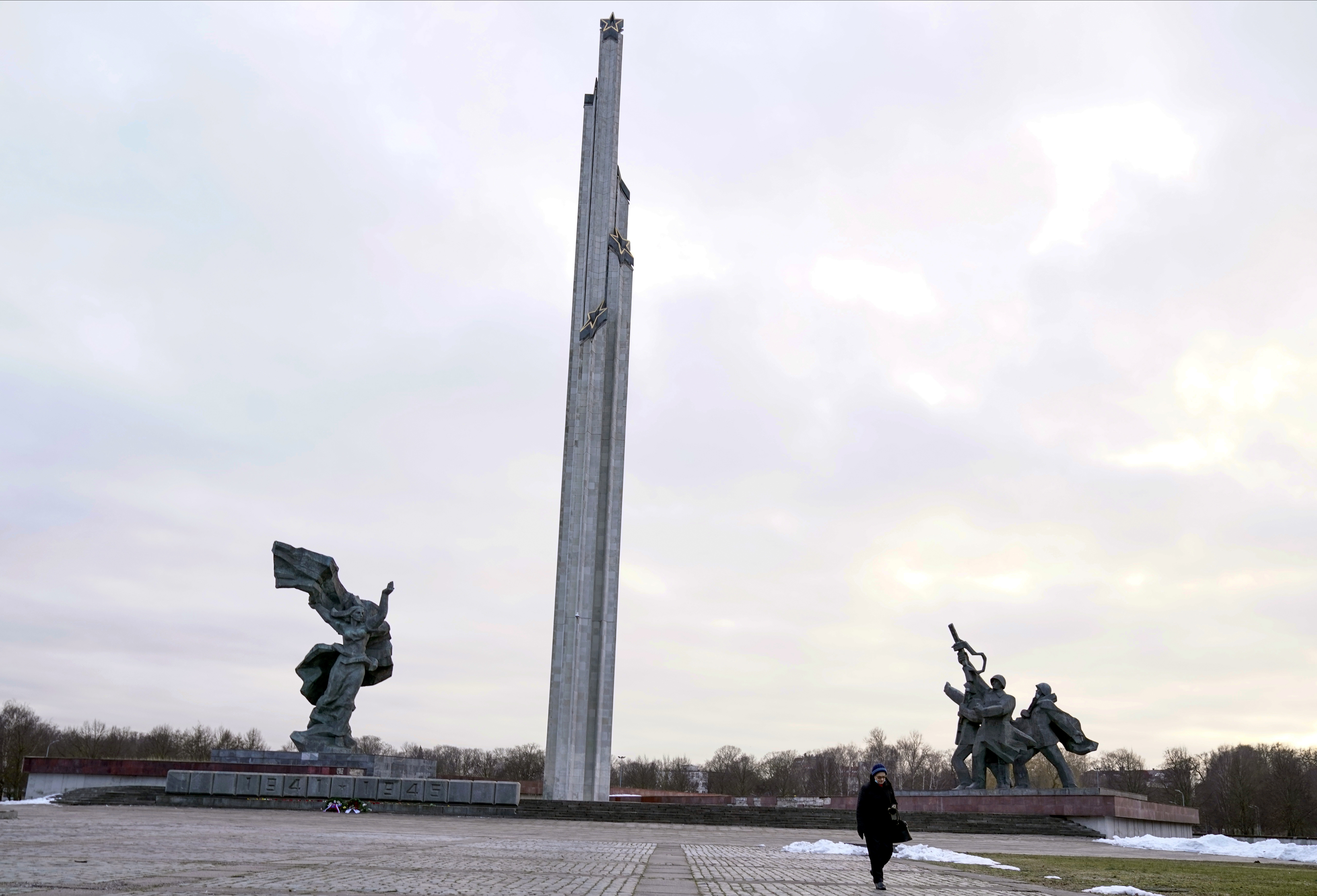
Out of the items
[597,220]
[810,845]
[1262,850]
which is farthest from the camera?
[597,220]

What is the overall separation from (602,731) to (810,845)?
87.3 ft

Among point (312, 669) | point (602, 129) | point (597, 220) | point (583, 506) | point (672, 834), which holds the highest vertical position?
point (602, 129)

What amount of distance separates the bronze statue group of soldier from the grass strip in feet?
38.4

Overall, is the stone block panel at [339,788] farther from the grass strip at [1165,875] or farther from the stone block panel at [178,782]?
the grass strip at [1165,875]

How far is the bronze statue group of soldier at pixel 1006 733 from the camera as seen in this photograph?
78.0 feet

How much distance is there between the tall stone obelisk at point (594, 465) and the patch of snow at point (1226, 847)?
22.3 meters


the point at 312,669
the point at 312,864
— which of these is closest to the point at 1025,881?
the point at 312,864

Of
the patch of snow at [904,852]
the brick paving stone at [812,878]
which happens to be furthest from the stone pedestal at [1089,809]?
the brick paving stone at [812,878]

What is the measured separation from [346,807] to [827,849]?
38.9ft

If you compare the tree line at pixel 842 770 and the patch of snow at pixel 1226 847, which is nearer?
the patch of snow at pixel 1226 847

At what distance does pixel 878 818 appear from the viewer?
7484 mm

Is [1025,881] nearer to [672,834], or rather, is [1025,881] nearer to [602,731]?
A: [672,834]

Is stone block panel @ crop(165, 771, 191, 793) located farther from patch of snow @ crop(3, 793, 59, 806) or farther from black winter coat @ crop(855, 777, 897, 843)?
black winter coat @ crop(855, 777, 897, 843)

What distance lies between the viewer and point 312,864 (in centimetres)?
696
